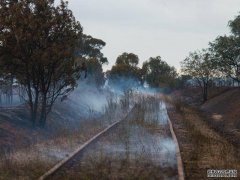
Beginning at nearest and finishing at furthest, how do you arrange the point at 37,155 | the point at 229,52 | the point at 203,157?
the point at 37,155
the point at 203,157
the point at 229,52

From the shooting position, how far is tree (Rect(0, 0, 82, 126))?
61.0 feet

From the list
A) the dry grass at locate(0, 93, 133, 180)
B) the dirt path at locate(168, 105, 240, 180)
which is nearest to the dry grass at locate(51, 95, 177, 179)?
the dirt path at locate(168, 105, 240, 180)

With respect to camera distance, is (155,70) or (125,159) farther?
(155,70)

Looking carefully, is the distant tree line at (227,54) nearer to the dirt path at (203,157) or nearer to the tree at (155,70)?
the dirt path at (203,157)

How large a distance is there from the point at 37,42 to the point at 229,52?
3905cm

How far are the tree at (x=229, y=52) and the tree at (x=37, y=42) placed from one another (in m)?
34.2

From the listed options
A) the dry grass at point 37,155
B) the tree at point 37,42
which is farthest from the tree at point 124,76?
the dry grass at point 37,155

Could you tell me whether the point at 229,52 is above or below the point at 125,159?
above

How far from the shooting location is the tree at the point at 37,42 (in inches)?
732

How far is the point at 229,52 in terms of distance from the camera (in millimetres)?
54469

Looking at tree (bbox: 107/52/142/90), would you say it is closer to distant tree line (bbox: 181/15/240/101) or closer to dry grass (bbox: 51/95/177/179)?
distant tree line (bbox: 181/15/240/101)

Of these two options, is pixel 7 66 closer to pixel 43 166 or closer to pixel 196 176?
pixel 43 166

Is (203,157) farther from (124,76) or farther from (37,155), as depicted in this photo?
(124,76)

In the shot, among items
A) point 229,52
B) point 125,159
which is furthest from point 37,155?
point 229,52
